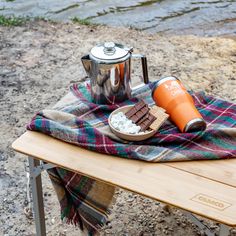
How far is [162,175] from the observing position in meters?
1.69

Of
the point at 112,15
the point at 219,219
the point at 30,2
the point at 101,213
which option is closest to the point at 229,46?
the point at 112,15

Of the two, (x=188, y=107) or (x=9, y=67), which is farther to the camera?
(x=9, y=67)

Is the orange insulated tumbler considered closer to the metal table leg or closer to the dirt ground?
the metal table leg

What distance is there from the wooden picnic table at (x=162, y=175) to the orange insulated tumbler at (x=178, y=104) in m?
0.15

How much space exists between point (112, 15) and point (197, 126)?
11.3ft

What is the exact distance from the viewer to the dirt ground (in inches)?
97.4

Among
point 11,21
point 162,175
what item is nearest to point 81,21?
point 11,21

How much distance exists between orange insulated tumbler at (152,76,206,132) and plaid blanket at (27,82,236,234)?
0.03 metres

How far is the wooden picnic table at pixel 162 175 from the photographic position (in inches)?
62.2

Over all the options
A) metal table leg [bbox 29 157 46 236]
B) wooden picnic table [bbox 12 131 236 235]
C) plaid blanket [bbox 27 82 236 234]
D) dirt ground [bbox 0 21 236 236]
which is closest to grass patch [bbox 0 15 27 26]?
dirt ground [bbox 0 21 236 236]

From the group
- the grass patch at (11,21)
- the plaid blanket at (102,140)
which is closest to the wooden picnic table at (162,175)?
the plaid blanket at (102,140)

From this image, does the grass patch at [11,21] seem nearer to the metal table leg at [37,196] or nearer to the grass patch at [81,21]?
the grass patch at [81,21]

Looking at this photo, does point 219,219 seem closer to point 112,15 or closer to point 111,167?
point 111,167

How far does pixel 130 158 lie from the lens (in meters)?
1.76
